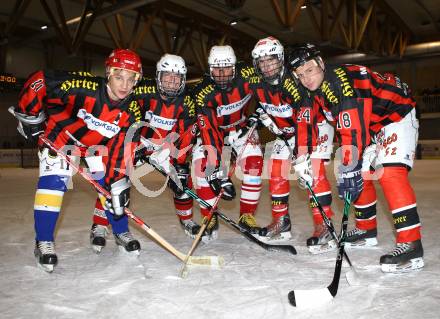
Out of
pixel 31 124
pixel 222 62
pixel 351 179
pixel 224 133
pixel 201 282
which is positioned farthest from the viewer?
pixel 224 133

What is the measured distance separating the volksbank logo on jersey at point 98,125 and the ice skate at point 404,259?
1.74 meters

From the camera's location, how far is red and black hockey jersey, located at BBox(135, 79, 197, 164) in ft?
10.1

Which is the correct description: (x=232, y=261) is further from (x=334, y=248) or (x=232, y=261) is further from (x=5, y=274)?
(x=5, y=274)

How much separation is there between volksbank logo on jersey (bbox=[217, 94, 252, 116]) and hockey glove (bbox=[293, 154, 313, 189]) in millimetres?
760

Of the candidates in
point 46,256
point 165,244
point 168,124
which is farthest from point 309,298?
point 168,124

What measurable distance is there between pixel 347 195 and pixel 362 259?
1.44 ft

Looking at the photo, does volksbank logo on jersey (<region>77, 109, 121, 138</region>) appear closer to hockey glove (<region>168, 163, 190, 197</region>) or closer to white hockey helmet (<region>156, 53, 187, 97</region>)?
white hockey helmet (<region>156, 53, 187, 97</region>)

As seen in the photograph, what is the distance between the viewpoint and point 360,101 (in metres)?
2.24

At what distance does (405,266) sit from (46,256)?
6.46ft

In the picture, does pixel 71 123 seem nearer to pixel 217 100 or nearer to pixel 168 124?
pixel 168 124

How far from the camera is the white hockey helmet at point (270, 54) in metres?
2.79

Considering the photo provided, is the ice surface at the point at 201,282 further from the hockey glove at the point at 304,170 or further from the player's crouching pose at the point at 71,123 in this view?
the hockey glove at the point at 304,170

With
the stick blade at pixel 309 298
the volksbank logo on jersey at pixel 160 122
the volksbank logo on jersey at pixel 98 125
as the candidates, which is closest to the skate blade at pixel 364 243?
the stick blade at pixel 309 298

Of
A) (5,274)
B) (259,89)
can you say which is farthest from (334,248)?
(5,274)
